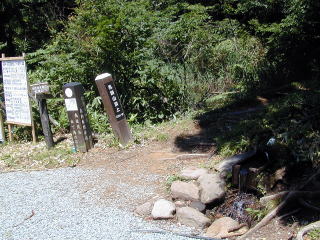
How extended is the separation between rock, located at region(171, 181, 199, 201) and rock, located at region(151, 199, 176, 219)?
22 centimetres

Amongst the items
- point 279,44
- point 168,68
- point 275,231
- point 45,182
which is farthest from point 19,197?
point 279,44

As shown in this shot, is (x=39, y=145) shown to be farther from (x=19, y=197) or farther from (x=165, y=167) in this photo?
(x=165, y=167)

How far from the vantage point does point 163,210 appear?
5.21 metres

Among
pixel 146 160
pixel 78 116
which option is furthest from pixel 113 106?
pixel 146 160

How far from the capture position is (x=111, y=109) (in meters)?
7.82

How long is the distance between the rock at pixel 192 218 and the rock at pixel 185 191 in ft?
1.09

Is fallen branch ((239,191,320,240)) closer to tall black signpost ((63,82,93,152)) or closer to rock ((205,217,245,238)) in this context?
rock ((205,217,245,238))

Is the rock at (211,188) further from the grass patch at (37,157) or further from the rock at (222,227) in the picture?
the grass patch at (37,157)

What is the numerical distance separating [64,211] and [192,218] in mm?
1647

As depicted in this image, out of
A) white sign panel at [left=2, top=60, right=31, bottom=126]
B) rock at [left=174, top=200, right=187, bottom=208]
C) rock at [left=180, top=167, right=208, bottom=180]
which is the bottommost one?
rock at [left=174, top=200, right=187, bottom=208]

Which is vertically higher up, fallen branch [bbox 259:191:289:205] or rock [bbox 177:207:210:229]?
fallen branch [bbox 259:191:289:205]

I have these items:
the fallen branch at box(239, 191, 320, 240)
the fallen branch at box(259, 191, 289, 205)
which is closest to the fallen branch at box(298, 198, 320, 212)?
the fallen branch at box(239, 191, 320, 240)

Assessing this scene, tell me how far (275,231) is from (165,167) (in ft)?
8.21

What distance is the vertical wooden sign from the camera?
7.79 metres
